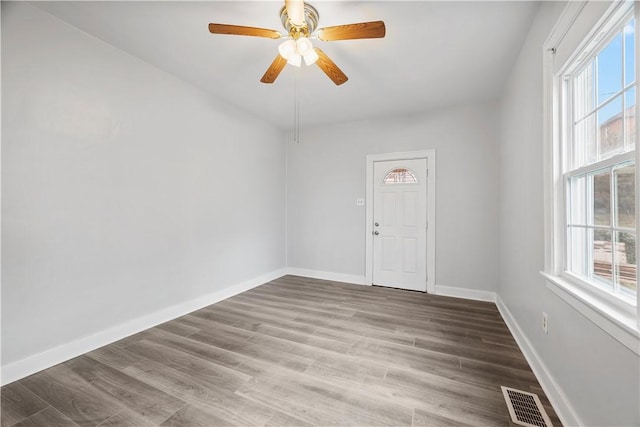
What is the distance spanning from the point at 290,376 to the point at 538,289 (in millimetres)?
1955

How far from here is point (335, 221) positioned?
4.41 metres

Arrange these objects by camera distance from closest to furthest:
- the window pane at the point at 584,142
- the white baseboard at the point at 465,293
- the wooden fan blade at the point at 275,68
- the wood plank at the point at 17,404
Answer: the window pane at the point at 584,142, the wood plank at the point at 17,404, the wooden fan blade at the point at 275,68, the white baseboard at the point at 465,293

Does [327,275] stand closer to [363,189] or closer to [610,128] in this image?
[363,189]

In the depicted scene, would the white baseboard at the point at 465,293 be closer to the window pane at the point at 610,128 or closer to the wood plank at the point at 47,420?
the window pane at the point at 610,128

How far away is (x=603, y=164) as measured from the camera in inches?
48.3

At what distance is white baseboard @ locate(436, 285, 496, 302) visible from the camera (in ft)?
11.2

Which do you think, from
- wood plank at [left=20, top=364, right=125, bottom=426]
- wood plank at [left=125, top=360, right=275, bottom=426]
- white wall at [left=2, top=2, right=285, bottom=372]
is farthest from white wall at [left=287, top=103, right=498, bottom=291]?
wood plank at [left=20, top=364, right=125, bottom=426]

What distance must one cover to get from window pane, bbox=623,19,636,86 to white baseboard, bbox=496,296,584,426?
166 centimetres

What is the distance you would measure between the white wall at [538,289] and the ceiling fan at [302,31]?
119cm

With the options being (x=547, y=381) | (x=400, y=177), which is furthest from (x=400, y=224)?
(x=547, y=381)

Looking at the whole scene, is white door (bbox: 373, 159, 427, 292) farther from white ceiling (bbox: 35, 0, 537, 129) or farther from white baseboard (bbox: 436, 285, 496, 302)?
white ceiling (bbox: 35, 0, 537, 129)

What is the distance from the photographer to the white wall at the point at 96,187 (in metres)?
1.80

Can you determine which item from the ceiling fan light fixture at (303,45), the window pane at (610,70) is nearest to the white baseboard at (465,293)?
Result: the window pane at (610,70)

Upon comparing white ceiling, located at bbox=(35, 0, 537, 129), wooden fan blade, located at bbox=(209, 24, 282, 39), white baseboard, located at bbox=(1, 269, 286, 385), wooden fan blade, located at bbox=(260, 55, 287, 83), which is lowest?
white baseboard, located at bbox=(1, 269, 286, 385)
